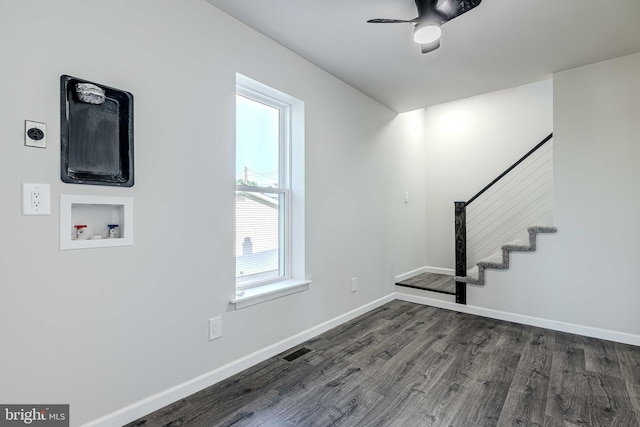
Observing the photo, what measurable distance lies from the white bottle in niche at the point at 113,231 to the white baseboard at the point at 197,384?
931 mm

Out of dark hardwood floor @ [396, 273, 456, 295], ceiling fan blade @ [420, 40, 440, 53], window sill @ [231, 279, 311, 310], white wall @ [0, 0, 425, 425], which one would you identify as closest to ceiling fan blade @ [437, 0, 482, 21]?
ceiling fan blade @ [420, 40, 440, 53]

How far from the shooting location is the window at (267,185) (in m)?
2.43

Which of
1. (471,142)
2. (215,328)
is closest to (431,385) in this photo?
(215,328)

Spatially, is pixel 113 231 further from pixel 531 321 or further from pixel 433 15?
pixel 531 321

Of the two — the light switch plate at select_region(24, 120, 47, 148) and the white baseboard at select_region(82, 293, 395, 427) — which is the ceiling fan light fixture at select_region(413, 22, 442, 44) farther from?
the white baseboard at select_region(82, 293, 395, 427)

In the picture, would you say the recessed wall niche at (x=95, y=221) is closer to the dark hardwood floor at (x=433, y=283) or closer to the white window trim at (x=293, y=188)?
the white window trim at (x=293, y=188)

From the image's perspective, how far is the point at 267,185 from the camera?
2.63 meters

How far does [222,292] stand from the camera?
6.94ft

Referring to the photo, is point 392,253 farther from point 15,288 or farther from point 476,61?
point 15,288

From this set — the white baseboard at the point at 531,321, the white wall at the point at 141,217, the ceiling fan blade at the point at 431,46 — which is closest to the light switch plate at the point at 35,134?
the white wall at the point at 141,217

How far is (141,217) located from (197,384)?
1.12 meters

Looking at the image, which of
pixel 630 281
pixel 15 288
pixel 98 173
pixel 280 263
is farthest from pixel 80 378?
pixel 630 281

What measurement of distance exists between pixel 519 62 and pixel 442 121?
2095 mm

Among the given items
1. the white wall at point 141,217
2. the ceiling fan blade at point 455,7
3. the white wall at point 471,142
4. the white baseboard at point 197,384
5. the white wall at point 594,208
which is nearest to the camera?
the white wall at point 141,217
